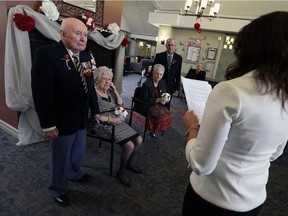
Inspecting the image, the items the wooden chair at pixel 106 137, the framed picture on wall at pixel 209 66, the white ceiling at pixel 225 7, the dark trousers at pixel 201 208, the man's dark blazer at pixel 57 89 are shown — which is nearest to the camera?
the dark trousers at pixel 201 208

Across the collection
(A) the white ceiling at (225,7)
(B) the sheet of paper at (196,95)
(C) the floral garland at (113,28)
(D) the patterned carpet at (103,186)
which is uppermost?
(A) the white ceiling at (225,7)

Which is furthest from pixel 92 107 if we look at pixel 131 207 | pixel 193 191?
pixel 193 191

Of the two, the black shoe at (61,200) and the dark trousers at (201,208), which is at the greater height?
the dark trousers at (201,208)

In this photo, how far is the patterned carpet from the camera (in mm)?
1882

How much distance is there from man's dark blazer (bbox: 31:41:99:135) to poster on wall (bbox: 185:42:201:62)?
20.2 ft

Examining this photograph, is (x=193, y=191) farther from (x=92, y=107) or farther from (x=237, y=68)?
(x=92, y=107)

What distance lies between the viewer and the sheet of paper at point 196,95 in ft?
3.58

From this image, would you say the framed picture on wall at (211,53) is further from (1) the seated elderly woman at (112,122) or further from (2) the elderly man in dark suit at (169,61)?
(1) the seated elderly woman at (112,122)

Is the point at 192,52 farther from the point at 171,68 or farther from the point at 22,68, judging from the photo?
the point at 22,68

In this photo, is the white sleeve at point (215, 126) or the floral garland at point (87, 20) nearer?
the white sleeve at point (215, 126)

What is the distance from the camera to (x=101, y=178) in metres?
2.31

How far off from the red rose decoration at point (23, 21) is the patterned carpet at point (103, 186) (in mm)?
1453

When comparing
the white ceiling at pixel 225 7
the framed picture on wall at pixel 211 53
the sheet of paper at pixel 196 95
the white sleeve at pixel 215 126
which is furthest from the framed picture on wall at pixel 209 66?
the white sleeve at pixel 215 126

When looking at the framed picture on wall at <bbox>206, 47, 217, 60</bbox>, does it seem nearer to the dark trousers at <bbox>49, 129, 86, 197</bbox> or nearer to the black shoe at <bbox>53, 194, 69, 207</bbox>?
the dark trousers at <bbox>49, 129, 86, 197</bbox>
